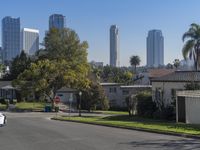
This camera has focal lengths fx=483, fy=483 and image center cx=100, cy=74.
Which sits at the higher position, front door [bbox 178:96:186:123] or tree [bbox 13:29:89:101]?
tree [bbox 13:29:89:101]

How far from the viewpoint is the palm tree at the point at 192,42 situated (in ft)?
187

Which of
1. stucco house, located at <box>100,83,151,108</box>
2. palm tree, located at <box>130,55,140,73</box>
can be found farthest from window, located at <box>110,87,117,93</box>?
palm tree, located at <box>130,55,140,73</box>

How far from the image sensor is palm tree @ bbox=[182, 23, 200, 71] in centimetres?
5688

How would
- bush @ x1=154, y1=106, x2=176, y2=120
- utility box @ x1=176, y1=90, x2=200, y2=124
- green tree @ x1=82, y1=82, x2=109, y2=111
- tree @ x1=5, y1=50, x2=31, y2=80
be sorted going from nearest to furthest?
utility box @ x1=176, y1=90, x2=200, y2=124
bush @ x1=154, y1=106, x2=176, y2=120
green tree @ x1=82, y1=82, x2=109, y2=111
tree @ x1=5, y1=50, x2=31, y2=80

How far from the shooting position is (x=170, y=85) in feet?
168

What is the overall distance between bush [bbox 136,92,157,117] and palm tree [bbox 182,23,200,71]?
24.1 feet

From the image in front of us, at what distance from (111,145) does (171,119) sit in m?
29.4

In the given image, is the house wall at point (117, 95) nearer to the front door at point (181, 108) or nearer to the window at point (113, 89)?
the window at point (113, 89)

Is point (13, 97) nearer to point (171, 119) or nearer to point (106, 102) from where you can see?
point (106, 102)

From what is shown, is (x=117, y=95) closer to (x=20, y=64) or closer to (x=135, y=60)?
(x=20, y=64)

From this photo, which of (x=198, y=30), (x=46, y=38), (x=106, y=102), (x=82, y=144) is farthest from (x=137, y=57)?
(x=82, y=144)

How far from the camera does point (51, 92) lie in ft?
253

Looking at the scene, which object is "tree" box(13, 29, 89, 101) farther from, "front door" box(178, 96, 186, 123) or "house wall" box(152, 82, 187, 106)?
"front door" box(178, 96, 186, 123)

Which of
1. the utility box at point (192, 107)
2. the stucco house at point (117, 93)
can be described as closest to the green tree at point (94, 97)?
the stucco house at point (117, 93)
